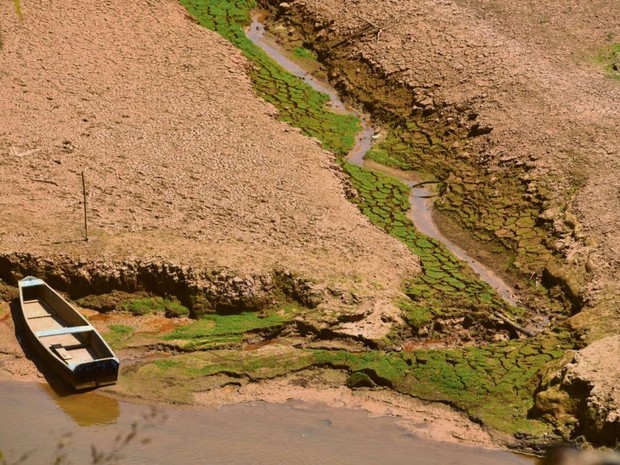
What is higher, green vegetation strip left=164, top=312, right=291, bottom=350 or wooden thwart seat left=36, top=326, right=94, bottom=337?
green vegetation strip left=164, top=312, right=291, bottom=350

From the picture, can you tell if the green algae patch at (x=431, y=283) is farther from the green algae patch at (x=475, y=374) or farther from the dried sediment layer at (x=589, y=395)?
the dried sediment layer at (x=589, y=395)

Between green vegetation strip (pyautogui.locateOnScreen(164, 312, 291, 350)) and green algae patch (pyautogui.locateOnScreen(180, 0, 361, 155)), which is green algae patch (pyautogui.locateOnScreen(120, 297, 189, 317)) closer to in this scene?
green vegetation strip (pyautogui.locateOnScreen(164, 312, 291, 350))

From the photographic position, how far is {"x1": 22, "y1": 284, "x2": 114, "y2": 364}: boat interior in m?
13.9

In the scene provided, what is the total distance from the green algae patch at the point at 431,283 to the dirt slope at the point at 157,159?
399 millimetres

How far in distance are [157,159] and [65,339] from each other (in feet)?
14.3

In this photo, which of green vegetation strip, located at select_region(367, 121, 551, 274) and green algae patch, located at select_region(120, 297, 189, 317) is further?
green vegetation strip, located at select_region(367, 121, 551, 274)

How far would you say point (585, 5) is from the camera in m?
22.5

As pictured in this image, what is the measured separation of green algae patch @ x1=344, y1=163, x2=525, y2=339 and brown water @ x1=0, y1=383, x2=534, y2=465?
7.10ft

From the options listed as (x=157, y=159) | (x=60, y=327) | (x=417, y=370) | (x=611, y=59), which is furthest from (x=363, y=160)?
(x=60, y=327)

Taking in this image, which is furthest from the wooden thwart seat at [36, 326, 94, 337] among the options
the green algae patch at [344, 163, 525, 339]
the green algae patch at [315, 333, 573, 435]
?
the green algae patch at [344, 163, 525, 339]

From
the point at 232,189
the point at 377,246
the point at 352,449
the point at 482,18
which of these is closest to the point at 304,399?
the point at 352,449

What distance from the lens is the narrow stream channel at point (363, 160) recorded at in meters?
16.4

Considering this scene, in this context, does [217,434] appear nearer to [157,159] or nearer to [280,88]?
[157,159]

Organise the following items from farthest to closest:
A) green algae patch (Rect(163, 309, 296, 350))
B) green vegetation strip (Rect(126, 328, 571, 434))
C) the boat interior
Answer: green algae patch (Rect(163, 309, 296, 350))
the boat interior
green vegetation strip (Rect(126, 328, 571, 434))
